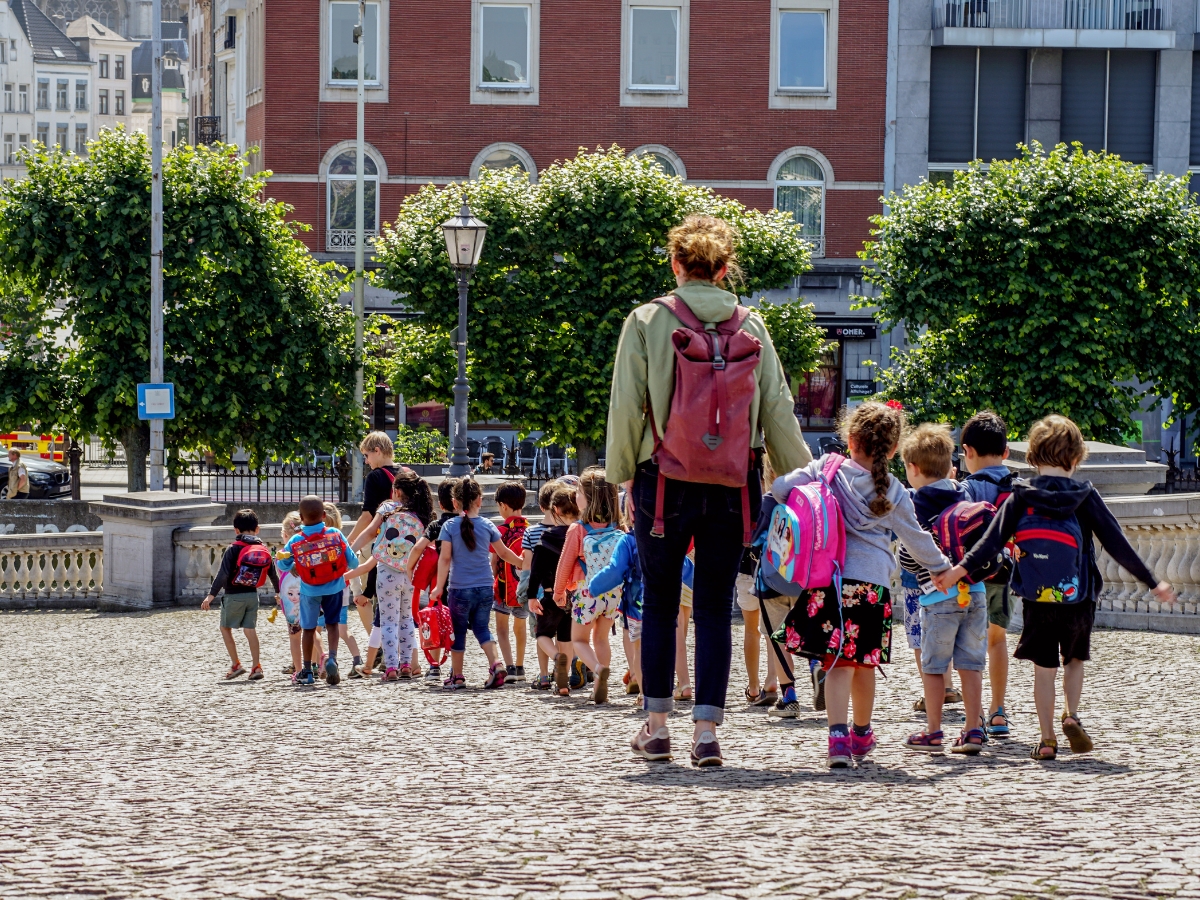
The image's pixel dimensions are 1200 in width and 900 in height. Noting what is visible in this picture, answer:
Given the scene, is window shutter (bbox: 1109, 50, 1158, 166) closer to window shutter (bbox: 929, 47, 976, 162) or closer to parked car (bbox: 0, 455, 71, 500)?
window shutter (bbox: 929, 47, 976, 162)

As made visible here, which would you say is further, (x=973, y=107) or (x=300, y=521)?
(x=973, y=107)

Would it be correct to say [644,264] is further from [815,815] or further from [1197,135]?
[815,815]

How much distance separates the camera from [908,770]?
667 centimetres

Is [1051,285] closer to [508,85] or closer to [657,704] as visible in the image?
[508,85]

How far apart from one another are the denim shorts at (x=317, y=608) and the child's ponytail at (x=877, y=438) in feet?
18.2

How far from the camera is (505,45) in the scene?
4034 centimetres

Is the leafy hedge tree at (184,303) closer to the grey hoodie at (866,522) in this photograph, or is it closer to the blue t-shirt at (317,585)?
the blue t-shirt at (317,585)

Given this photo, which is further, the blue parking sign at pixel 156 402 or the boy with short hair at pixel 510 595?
the blue parking sign at pixel 156 402

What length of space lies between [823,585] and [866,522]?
32 centimetres

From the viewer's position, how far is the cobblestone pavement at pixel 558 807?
4.64m

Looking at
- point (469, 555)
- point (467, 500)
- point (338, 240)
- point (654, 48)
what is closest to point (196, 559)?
Result: point (469, 555)

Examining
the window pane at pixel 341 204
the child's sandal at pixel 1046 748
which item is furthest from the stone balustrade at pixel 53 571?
the window pane at pixel 341 204

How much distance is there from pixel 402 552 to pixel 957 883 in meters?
7.38

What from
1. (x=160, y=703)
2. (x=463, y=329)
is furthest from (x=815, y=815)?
(x=463, y=329)
